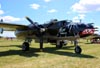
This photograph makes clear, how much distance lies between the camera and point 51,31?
2378 cm

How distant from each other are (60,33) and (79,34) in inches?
121

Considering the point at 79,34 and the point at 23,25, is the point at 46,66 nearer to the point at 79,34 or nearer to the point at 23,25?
the point at 79,34

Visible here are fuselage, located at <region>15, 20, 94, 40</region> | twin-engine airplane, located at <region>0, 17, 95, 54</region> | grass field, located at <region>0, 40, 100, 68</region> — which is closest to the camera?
grass field, located at <region>0, 40, 100, 68</region>

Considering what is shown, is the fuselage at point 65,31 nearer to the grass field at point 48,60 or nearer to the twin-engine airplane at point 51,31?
the twin-engine airplane at point 51,31

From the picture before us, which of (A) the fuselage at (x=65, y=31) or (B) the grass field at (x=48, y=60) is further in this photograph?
(A) the fuselage at (x=65, y=31)

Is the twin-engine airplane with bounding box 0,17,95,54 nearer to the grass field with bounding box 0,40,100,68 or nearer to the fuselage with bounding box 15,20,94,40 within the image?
the fuselage with bounding box 15,20,94,40

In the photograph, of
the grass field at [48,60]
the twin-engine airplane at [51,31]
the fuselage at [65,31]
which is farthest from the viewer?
the twin-engine airplane at [51,31]

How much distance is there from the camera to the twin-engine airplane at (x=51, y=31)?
20277 millimetres

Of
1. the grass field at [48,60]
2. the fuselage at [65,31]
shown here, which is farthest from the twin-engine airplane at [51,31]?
the grass field at [48,60]

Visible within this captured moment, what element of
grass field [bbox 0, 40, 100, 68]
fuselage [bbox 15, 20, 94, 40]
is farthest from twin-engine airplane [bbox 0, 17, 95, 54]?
grass field [bbox 0, 40, 100, 68]

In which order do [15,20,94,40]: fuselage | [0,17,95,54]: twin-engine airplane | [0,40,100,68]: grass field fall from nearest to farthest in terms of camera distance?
[0,40,100,68]: grass field < [15,20,94,40]: fuselage < [0,17,95,54]: twin-engine airplane

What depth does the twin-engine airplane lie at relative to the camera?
2028 centimetres

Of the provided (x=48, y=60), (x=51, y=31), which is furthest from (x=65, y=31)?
(x=48, y=60)

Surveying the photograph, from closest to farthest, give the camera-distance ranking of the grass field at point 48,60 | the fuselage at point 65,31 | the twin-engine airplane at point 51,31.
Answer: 1. the grass field at point 48,60
2. the fuselage at point 65,31
3. the twin-engine airplane at point 51,31
